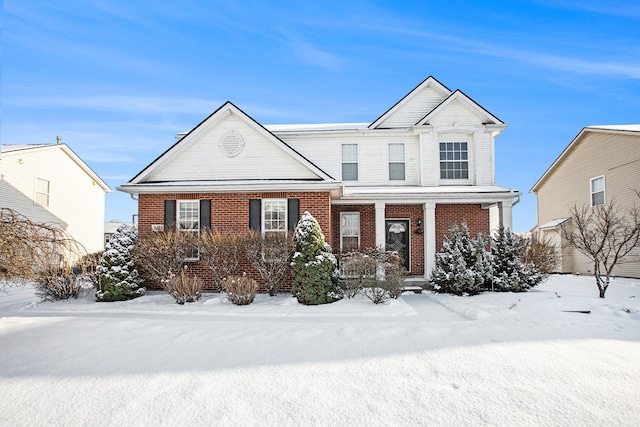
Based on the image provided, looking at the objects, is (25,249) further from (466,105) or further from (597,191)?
(597,191)

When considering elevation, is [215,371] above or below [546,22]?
below

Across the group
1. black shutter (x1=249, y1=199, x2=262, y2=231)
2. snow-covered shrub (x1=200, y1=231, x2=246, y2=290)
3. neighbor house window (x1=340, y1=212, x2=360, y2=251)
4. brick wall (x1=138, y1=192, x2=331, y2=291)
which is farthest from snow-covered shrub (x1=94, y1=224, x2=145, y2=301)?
neighbor house window (x1=340, y1=212, x2=360, y2=251)

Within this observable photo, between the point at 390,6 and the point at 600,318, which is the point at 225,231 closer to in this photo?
the point at 390,6

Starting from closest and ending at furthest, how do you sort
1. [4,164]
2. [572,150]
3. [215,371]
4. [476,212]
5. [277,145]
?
[215,371] → [277,145] → [476,212] → [4,164] → [572,150]

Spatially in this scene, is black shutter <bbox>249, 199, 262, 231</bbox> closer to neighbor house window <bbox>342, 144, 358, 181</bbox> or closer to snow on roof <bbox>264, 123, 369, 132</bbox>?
neighbor house window <bbox>342, 144, 358, 181</bbox>

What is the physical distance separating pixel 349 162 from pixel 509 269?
7.08 m

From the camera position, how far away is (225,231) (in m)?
13.0

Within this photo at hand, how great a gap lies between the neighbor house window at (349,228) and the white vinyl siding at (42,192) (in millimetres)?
16847

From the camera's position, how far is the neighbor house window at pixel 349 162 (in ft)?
53.1

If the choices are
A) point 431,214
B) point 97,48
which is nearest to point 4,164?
point 97,48

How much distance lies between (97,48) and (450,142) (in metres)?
12.2

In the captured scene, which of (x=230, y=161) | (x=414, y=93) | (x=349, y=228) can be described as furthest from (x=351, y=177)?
(x=230, y=161)

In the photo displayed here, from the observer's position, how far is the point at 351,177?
16.2 meters

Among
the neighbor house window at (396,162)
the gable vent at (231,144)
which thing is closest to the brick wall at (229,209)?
the gable vent at (231,144)
